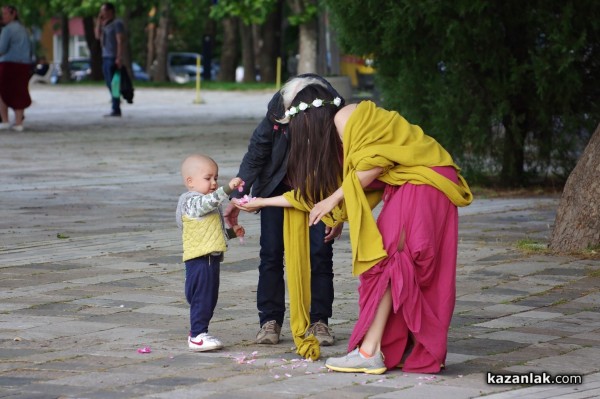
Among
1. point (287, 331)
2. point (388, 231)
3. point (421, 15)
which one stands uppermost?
point (421, 15)

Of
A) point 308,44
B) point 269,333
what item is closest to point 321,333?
point 269,333

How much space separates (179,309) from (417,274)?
217cm

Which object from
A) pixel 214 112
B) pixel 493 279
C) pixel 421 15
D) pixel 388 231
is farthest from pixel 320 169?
pixel 214 112

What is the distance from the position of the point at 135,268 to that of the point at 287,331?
91.3 inches

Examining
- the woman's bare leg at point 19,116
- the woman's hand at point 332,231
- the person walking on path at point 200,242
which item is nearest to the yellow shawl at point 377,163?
the woman's hand at point 332,231

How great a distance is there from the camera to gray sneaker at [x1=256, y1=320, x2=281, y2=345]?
7082 millimetres

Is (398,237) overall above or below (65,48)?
below

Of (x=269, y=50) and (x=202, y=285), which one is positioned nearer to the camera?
(x=202, y=285)

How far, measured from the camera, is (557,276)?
942 centimetres

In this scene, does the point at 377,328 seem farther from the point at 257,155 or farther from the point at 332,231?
the point at 257,155

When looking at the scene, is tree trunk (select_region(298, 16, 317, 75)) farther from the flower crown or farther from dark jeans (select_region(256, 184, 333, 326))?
the flower crown

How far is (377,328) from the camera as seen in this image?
21.1 feet

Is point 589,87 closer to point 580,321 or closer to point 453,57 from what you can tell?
point 453,57

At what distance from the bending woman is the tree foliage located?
25.1 ft
